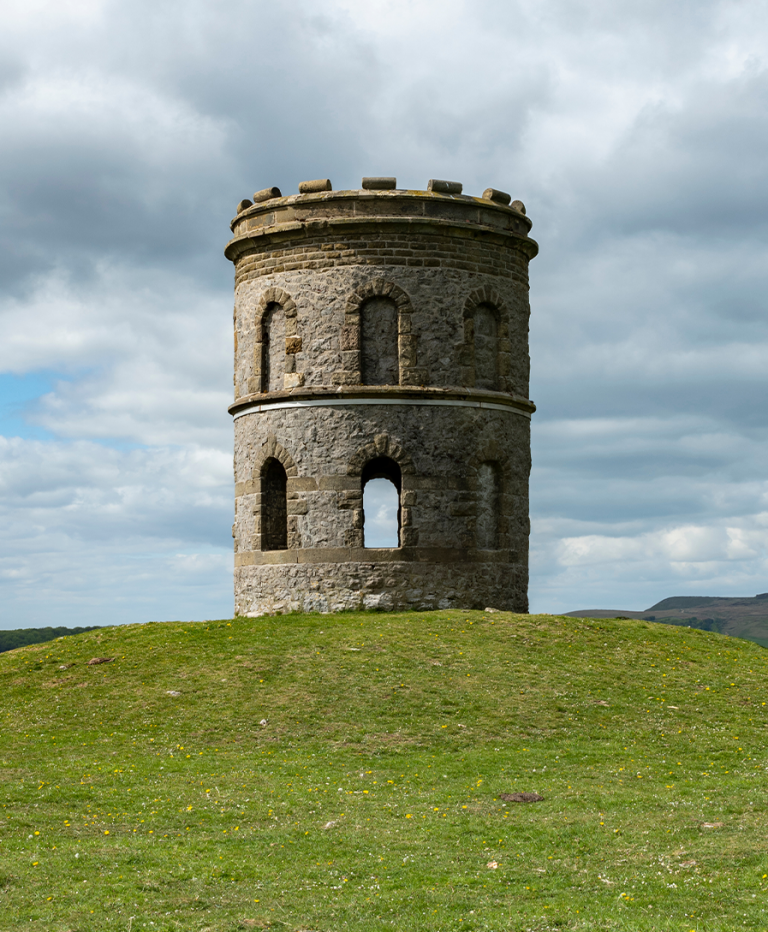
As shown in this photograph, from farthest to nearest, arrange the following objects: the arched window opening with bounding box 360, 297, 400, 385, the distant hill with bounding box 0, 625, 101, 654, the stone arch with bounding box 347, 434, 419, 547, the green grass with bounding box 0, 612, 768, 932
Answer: the distant hill with bounding box 0, 625, 101, 654, the arched window opening with bounding box 360, 297, 400, 385, the stone arch with bounding box 347, 434, 419, 547, the green grass with bounding box 0, 612, 768, 932

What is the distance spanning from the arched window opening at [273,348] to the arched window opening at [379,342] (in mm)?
2317

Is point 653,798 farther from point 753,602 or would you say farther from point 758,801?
point 753,602

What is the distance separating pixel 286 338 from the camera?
2969cm

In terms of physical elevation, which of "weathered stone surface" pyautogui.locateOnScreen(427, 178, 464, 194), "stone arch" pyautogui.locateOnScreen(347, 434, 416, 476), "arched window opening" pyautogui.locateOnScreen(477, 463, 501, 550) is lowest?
"arched window opening" pyautogui.locateOnScreen(477, 463, 501, 550)

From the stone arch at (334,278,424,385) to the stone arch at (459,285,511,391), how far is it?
145 cm

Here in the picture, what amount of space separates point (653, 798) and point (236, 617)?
16475 mm

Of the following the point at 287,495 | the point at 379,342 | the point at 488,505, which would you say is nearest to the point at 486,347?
the point at 379,342

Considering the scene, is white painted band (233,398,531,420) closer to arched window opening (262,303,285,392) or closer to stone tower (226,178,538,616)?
stone tower (226,178,538,616)

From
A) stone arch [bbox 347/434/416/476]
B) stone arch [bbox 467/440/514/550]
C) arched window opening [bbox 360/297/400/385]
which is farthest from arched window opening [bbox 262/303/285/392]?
stone arch [bbox 467/440/514/550]

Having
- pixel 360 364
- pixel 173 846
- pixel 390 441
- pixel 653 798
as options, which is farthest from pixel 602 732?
pixel 360 364

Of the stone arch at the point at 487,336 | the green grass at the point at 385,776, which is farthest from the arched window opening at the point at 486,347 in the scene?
the green grass at the point at 385,776

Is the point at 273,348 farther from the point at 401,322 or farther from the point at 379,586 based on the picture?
the point at 379,586

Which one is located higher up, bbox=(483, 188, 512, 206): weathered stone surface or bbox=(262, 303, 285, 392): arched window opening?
bbox=(483, 188, 512, 206): weathered stone surface

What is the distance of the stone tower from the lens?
93.7ft
